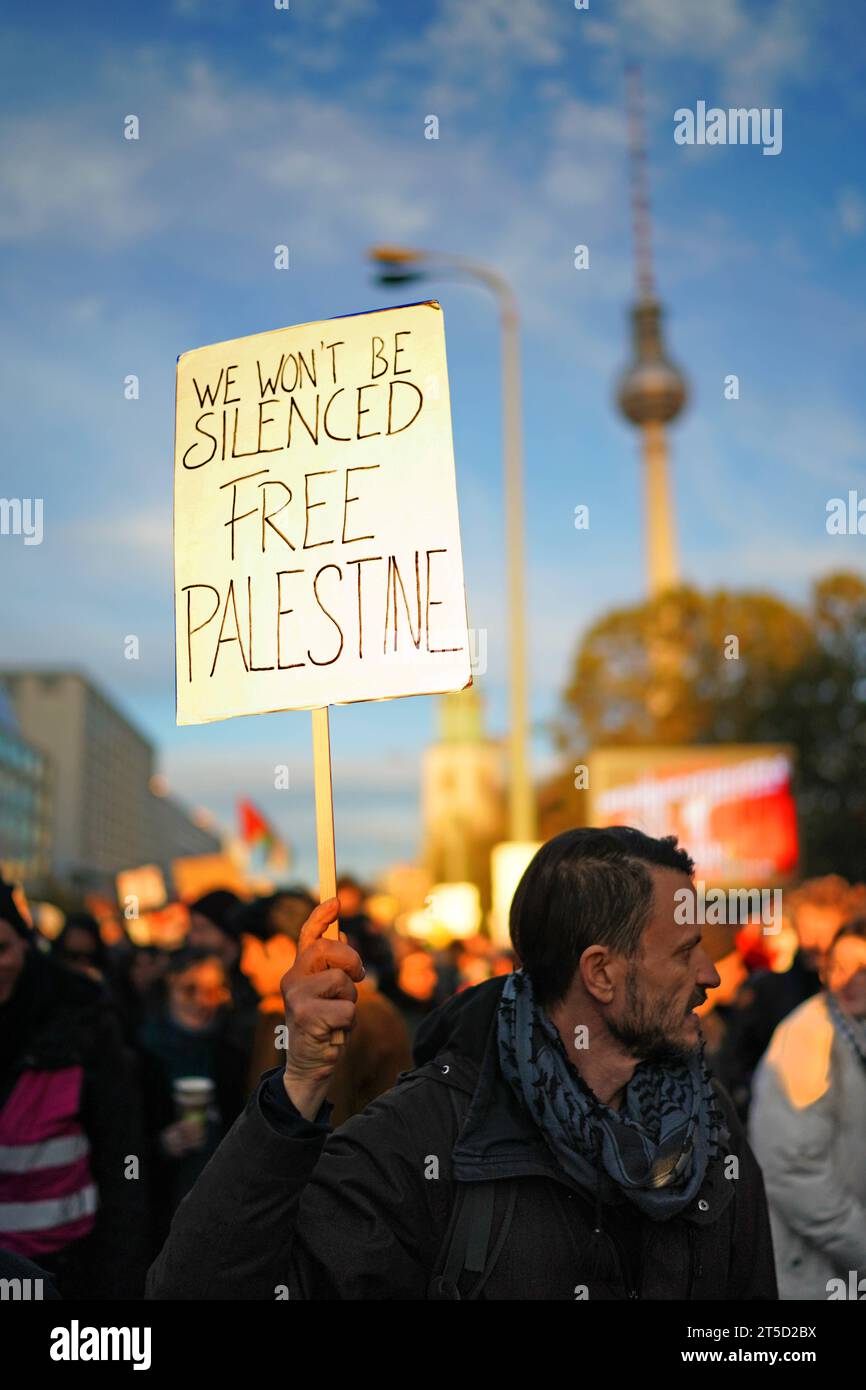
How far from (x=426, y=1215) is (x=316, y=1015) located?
1.52 feet

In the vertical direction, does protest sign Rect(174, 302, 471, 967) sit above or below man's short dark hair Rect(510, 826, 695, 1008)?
above

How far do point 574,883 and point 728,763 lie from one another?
30186 mm

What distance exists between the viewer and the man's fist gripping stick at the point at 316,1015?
2.01 metres

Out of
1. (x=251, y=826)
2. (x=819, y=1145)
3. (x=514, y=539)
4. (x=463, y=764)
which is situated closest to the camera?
(x=819, y=1145)

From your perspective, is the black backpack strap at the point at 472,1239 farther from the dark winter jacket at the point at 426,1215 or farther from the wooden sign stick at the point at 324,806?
the wooden sign stick at the point at 324,806

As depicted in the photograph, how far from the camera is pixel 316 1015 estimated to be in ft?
6.65

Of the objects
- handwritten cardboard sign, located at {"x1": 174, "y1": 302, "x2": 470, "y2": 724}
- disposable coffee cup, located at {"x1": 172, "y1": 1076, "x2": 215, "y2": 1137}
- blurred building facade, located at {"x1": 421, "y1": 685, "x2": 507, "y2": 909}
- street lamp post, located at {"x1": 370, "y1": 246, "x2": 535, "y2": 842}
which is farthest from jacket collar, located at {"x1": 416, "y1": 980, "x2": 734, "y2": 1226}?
blurred building facade, located at {"x1": 421, "y1": 685, "x2": 507, "y2": 909}

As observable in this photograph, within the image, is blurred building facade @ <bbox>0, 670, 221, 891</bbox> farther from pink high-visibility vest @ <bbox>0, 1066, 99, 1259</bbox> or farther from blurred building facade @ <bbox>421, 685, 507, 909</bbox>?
pink high-visibility vest @ <bbox>0, 1066, 99, 1259</bbox>

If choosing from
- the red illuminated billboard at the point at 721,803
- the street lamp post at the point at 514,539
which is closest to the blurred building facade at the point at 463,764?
the red illuminated billboard at the point at 721,803

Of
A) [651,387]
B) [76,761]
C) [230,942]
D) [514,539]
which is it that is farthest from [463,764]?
[230,942]

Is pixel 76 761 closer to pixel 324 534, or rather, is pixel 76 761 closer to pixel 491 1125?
pixel 324 534

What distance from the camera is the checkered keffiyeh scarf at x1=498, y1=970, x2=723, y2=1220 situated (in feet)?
7.50

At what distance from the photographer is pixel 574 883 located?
2543 mm

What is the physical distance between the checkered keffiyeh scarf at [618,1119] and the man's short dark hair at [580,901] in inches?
2.7
